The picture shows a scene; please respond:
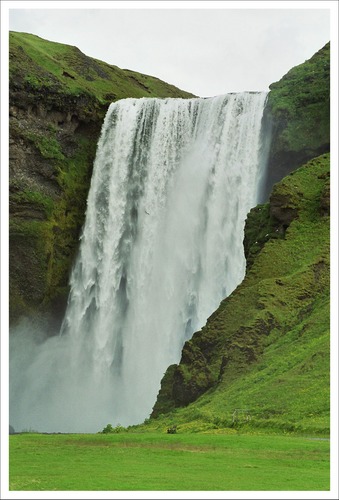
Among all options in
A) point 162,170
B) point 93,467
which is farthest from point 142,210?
point 93,467

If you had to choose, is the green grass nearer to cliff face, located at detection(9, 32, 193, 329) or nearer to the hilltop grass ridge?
the hilltop grass ridge

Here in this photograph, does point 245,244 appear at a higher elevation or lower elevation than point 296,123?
lower

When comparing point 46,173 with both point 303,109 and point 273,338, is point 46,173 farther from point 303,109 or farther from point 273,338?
point 273,338

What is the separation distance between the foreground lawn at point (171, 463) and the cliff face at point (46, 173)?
32.1 m

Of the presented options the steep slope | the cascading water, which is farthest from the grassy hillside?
A: the steep slope

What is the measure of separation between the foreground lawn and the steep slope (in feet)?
12.1

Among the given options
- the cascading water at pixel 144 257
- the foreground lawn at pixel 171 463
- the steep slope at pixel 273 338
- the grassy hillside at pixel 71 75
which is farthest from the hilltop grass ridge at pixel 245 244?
the foreground lawn at pixel 171 463

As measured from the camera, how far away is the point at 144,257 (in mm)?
62250

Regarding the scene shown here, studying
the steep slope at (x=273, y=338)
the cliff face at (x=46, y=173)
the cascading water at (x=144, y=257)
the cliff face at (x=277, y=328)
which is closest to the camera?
the steep slope at (x=273, y=338)

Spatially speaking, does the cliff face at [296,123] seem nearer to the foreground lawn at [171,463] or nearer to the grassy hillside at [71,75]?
the grassy hillside at [71,75]

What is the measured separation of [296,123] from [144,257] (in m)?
13.9

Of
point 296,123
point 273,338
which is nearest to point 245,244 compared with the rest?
point 273,338

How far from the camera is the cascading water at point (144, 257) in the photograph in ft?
189

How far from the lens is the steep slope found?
3494cm
